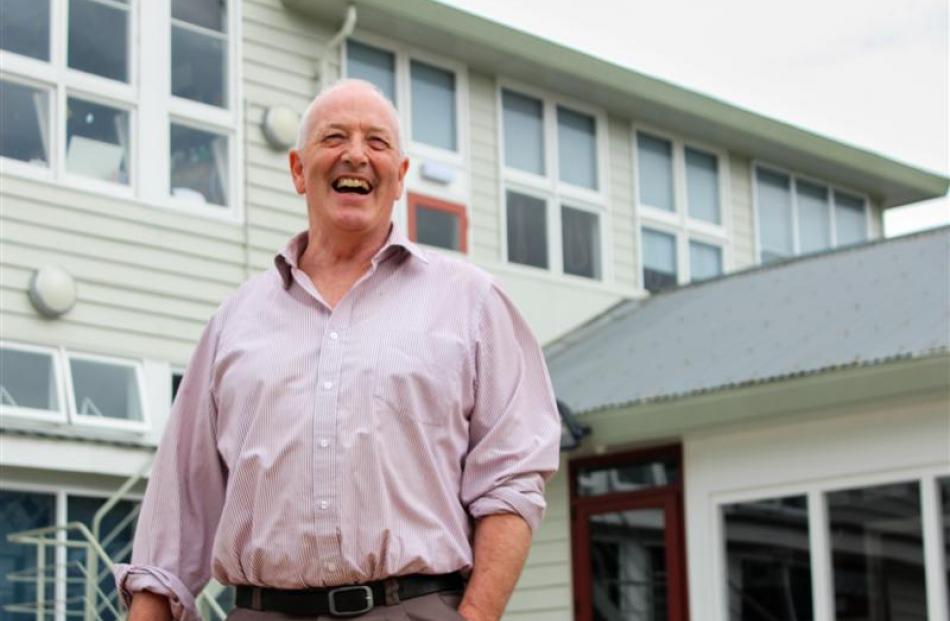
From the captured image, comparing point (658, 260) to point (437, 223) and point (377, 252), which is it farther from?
point (377, 252)

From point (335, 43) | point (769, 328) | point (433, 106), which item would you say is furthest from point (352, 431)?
point (433, 106)

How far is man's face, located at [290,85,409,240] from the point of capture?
3.03 metres

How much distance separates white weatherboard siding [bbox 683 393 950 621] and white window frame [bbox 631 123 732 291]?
153 inches

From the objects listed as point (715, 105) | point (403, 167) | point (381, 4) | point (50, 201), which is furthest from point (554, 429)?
point (715, 105)

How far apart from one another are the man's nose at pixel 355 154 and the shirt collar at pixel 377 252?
0.15 meters

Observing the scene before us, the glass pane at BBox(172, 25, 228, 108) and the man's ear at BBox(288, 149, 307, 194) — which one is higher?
the glass pane at BBox(172, 25, 228, 108)

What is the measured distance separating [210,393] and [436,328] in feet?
1.38

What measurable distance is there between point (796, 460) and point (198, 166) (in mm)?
4267

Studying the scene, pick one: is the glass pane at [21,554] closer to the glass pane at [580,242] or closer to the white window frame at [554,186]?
the white window frame at [554,186]

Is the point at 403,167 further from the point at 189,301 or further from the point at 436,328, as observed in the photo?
the point at 189,301

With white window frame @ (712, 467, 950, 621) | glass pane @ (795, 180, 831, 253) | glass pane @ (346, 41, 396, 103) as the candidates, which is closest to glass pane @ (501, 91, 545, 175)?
glass pane @ (346, 41, 396, 103)

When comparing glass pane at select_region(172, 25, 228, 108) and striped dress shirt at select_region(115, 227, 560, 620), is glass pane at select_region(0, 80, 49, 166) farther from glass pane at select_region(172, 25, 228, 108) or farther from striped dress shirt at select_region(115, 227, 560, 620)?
striped dress shirt at select_region(115, 227, 560, 620)

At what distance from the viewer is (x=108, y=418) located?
10.6 m

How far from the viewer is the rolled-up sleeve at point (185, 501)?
3.05 metres
